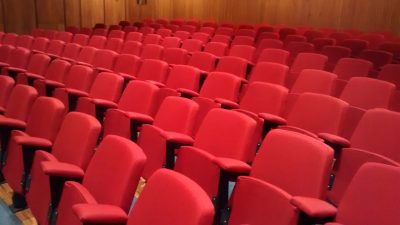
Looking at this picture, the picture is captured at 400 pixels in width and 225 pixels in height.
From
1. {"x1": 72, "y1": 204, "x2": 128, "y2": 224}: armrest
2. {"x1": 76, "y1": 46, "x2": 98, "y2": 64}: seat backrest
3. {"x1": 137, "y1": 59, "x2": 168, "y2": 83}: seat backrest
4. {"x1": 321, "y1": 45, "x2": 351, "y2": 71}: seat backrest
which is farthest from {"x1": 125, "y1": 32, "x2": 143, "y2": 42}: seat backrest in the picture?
{"x1": 72, "y1": 204, "x2": 128, "y2": 224}: armrest

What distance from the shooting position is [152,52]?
291 centimetres

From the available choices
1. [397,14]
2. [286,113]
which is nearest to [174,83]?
[286,113]

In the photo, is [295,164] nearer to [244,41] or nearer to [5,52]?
[244,41]

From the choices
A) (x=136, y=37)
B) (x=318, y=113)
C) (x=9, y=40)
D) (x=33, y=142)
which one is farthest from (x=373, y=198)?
(x=9, y=40)

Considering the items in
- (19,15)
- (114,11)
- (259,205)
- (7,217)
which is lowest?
(7,217)

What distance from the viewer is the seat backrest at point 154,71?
2.27 metres

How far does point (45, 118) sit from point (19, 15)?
14.5 ft

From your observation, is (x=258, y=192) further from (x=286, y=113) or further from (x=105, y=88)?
(x=105, y=88)

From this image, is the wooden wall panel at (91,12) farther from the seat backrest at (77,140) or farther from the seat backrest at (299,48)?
the seat backrest at (77,140)

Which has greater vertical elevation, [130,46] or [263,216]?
[130,46]

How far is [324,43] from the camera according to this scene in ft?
10.5

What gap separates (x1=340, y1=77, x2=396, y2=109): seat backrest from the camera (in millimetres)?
1710

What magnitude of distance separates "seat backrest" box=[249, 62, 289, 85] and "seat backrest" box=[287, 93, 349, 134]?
0.58 meters

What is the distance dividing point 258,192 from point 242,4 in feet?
16.3
